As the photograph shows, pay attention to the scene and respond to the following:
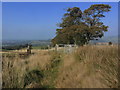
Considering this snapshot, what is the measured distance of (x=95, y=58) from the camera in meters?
3.87

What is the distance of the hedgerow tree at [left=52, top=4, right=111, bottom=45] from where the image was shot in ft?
58.0

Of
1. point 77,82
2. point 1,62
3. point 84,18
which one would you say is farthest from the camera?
point 84,18

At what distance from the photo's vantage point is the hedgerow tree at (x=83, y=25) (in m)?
17.7

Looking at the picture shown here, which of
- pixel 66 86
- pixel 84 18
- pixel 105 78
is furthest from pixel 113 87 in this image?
pixel 84 18

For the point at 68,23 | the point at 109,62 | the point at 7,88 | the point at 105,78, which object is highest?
the point at 68,23

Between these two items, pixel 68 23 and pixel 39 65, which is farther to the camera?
pixel 68 23

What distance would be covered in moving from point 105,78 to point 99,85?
0.43m

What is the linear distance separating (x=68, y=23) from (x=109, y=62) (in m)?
17.4

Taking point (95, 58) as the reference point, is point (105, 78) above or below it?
below

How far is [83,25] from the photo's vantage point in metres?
18.2

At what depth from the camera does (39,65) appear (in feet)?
16.3

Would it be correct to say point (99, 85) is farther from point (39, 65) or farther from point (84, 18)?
point (84, 18)

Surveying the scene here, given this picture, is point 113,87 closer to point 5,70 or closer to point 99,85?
point 99,85

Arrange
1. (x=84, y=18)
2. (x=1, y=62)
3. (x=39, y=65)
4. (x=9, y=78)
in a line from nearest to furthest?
1. (x=9, y=78)
2. (x=1, y=62)
3. (x=39, y=65)
4. (x=84, y=18)
